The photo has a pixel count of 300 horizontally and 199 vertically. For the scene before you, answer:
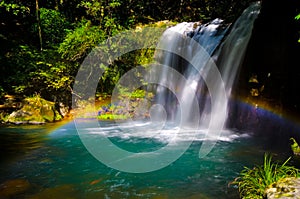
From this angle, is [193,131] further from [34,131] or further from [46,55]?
[46,55]

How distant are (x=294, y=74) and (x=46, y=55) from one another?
12140 millimetres

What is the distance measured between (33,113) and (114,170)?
7.46 metres

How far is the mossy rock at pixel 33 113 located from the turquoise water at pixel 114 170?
2.22 m

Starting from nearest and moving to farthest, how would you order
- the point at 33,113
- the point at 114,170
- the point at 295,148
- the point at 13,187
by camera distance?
the point at 13,187
the point at 114,170
the point at 295,148
the point at 33,113

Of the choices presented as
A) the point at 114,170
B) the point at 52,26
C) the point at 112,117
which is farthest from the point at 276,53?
the point at 52,26

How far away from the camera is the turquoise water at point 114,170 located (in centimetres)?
387

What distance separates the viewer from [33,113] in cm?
1078

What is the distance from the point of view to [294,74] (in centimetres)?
648

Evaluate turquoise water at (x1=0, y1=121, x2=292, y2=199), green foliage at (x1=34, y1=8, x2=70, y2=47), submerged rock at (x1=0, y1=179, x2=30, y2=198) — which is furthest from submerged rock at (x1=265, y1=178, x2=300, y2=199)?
green foliage at (x1=34, y1=8, x2=70, y2=47)

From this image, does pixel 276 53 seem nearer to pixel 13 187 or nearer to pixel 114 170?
pixel 114 170

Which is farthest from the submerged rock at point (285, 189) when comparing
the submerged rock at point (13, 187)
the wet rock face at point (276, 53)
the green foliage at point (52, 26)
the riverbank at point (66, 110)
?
the green foliage at point (52, 26)

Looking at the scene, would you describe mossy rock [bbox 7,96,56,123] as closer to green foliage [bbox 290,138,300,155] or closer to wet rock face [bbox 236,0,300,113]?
wet rock face [bbox 236,0,300,113]

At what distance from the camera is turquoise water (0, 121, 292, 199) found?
3867mm

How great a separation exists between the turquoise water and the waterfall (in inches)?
33.9
